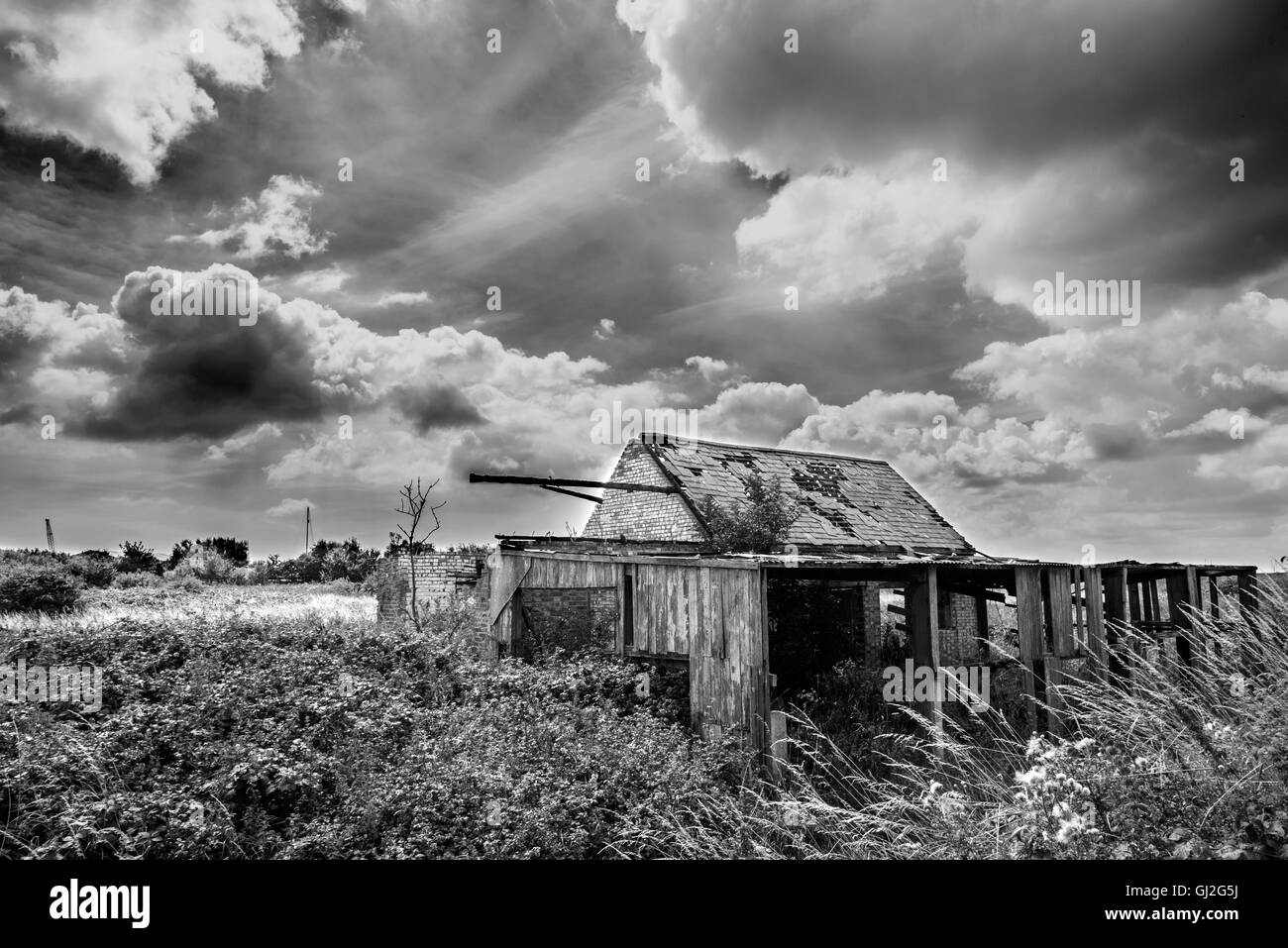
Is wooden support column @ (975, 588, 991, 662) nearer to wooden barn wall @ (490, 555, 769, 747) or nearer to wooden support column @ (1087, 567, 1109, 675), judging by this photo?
wooden support column @ (1087, 567, 1109, 675)

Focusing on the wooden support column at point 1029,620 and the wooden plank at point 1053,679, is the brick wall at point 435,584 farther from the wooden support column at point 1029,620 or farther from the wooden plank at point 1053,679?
the wooden plank at point 1053,679

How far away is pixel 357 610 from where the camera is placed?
23578 mm

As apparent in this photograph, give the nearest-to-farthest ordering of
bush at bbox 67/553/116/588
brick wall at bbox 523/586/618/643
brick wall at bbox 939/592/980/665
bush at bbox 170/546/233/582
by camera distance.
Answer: brick wall at bbox 523/586/618/643, brick wall at bbox 939/592/980/665, bush at bbox 67/553/116/588, bush at bbox 170/546/233/582

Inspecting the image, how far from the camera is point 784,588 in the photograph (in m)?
16.1

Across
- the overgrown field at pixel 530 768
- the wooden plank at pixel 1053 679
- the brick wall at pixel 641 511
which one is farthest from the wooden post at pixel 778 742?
the brick wall at pixel 641 511

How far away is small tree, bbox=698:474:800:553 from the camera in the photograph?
645 inches

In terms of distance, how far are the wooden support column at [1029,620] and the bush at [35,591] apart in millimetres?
24185

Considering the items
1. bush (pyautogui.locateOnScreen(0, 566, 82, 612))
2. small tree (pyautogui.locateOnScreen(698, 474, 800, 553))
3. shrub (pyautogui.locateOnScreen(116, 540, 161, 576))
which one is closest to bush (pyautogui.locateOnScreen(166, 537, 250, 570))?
shrub (pyautogui.locateOnScreen(116, 540, 161, 576))

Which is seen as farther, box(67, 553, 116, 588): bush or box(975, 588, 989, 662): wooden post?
box(67, 553, 116, 588): bush

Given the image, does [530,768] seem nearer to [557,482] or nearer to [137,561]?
[557,482]

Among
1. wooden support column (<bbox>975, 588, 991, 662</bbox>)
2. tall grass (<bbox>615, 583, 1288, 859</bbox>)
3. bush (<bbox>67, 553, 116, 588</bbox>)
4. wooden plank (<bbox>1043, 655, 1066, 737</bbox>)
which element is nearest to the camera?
tall grass (<bbox>615, 583, 1288, 859</bbox>)

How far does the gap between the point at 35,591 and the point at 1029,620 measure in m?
25.1

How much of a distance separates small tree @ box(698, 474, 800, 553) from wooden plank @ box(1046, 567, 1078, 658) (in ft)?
17.7
